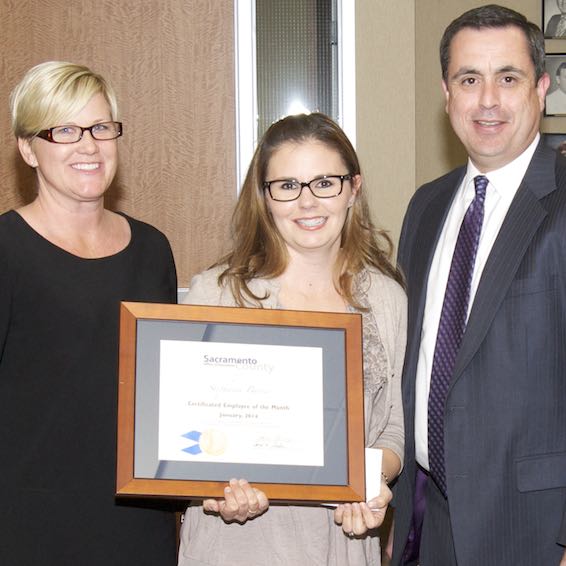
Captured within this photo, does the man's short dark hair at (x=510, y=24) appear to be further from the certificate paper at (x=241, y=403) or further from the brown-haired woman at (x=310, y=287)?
the certificate paper at (x=241, y=403)

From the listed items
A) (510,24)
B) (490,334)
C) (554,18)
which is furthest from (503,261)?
(554,18)

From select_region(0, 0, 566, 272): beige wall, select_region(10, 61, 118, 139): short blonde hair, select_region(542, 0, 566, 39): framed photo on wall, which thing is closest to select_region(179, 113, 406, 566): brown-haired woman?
select_region(10, 61, 118, 139): short blonde hair

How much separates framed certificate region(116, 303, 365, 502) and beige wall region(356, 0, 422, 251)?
2161 mm

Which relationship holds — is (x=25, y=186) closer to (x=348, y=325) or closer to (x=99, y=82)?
(x=99, y=82)

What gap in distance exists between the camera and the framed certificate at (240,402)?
1.90m

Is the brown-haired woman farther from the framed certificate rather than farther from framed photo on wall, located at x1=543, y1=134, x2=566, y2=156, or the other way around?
framed photo on wall, located at x1=543, y1=134, x2=566, y2=156

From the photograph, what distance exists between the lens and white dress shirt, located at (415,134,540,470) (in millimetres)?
2303

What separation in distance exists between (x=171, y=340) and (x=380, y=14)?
2686mm

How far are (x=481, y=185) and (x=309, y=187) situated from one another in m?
0.55

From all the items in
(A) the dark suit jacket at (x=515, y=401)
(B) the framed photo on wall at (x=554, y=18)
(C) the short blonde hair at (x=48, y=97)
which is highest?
(B) the framed photo on wall at (x=554, y=18)

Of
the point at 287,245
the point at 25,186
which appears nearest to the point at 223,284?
the point at 287,245

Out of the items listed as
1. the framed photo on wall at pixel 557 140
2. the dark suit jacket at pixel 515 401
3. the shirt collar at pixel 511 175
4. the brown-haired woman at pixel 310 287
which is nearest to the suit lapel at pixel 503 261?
the dark suit jacket at pixel 515 401

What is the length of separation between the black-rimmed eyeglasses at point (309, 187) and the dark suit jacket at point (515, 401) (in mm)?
456

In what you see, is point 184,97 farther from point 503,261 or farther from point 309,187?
point 503,261
